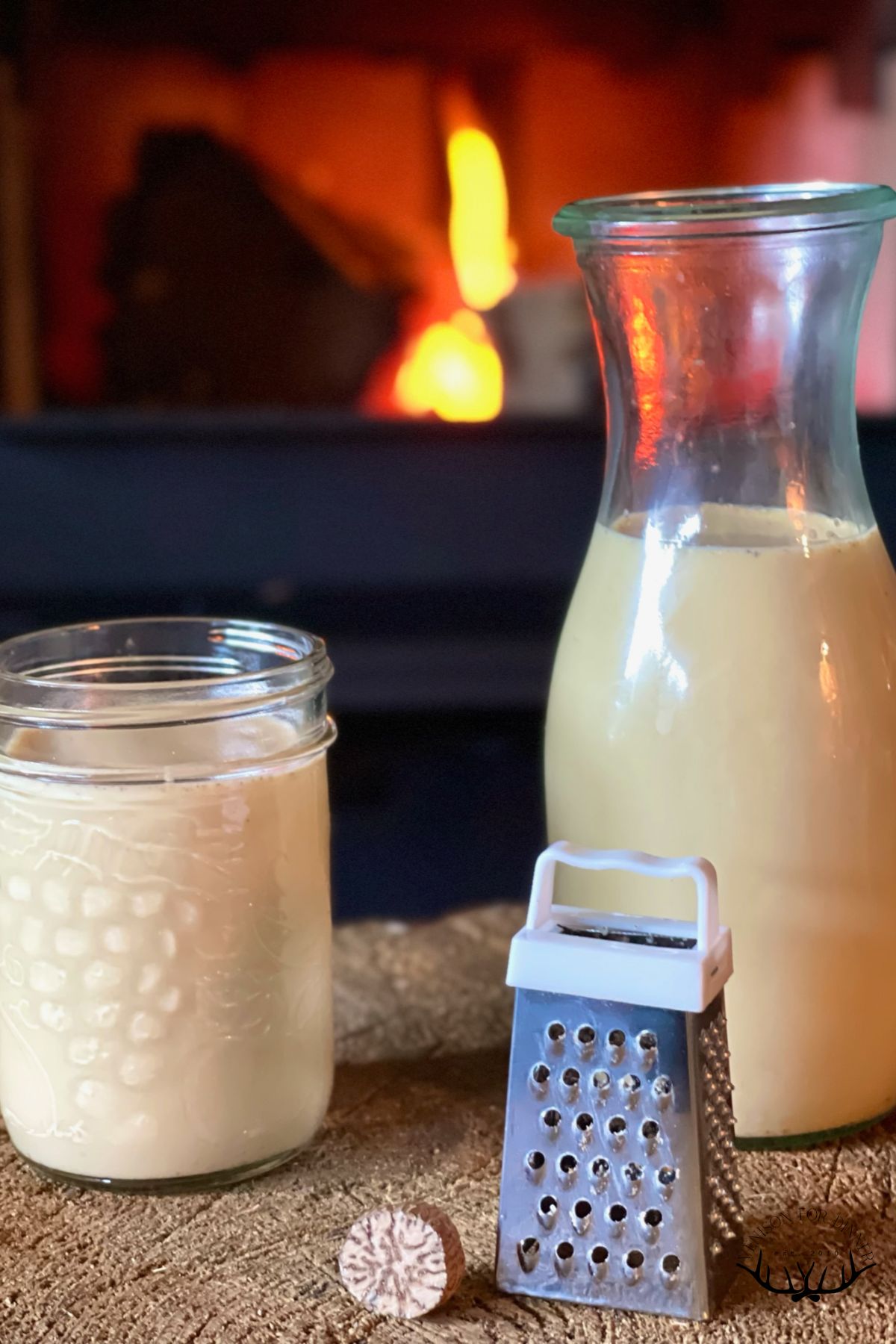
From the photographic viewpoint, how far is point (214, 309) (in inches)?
83.0

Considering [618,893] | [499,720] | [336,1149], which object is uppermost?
[618,893]

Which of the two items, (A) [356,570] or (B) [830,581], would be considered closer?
(B) [830,581]

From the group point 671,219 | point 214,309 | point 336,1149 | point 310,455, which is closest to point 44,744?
point 336,1149

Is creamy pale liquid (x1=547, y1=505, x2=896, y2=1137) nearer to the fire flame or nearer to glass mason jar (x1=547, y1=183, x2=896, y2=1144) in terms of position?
glass mason jar (x1=547, y1=183, x2=896, y2=1144)

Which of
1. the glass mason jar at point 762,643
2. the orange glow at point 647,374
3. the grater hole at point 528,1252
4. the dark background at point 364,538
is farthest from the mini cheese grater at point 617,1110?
the dark background at point 364,538

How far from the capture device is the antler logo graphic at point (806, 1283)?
0.56 m

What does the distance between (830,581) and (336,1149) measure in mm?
321

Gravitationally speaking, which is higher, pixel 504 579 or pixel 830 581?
pixel 830 581

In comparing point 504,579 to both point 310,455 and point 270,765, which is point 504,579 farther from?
point 270,765

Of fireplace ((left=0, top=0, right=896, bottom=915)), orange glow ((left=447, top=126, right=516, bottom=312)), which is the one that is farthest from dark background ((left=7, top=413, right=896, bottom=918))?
orange glow ((left=447, top=126, right=516, bottom=312))

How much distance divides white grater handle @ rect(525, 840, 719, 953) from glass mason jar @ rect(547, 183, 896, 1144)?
0.10 meters

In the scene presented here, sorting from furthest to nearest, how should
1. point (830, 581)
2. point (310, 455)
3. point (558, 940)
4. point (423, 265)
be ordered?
point (423, 265), point (310, 455), point (830, 581), point (558, 940)

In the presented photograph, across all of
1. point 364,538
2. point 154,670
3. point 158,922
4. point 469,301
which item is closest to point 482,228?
point 469,301

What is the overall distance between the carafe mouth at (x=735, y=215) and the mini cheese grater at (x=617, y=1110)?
10.0 inches
